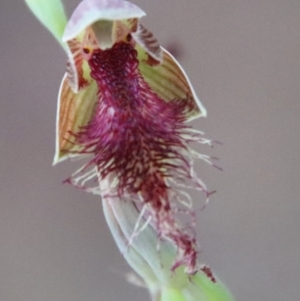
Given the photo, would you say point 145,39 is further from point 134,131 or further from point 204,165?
point 204,165

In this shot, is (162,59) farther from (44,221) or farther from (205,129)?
→ (44,221)

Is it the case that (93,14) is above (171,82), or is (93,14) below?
above

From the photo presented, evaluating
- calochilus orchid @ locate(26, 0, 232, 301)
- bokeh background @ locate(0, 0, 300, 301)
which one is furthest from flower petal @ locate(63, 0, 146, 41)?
bokeh background @ locate(0, 0, 300, 301)

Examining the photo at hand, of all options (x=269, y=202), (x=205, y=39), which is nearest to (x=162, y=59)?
(x=205, y=39)

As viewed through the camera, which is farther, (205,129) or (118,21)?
(205,129)

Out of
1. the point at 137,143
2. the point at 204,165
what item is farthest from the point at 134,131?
the point at 204,165

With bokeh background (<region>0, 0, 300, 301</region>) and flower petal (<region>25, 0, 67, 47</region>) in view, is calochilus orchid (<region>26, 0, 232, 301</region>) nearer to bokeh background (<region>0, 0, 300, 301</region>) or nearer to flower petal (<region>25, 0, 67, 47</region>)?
flower petal (<region>25, 0, 67, 47</region>)
